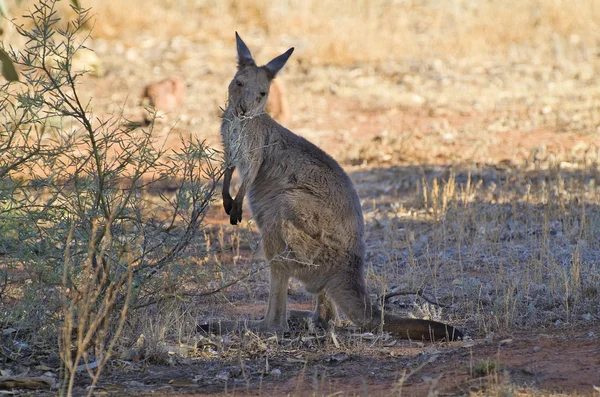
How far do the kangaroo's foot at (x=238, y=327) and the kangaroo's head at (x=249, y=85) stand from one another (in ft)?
5.02

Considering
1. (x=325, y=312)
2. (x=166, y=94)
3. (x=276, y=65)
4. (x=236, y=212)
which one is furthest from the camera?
(x=166, y=94)

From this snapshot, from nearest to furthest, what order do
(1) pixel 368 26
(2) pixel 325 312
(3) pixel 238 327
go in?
(3) pixel 238 327
(2) pixel 325 312
(1) pixel 368 26

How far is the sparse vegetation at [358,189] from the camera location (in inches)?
195

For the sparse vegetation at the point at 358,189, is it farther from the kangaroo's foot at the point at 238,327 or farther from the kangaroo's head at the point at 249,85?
the kangaroo's head at the point at 249,85

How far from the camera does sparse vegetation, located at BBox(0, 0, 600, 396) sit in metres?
4.95

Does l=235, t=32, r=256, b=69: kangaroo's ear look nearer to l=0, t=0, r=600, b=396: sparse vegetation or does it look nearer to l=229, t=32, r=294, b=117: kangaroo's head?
l=229, t=32, r=294, b=117: kangaroo's head

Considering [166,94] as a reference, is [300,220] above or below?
below

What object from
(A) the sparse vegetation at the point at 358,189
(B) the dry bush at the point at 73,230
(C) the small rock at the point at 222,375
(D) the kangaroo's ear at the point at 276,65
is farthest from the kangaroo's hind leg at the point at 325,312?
(D) the kangaroo's ear at the point at 276,65

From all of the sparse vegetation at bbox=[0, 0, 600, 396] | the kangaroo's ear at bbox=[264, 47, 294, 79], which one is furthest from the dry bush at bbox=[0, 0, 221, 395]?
the kangaroo's ear at bbox=[264, 47, 294, 79]

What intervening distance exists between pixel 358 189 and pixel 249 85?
4238 millimetres

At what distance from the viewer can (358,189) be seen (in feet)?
34.2

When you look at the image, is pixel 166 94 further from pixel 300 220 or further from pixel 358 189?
pixel 300 220

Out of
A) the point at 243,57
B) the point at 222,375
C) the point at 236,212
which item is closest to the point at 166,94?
the point at 243,57

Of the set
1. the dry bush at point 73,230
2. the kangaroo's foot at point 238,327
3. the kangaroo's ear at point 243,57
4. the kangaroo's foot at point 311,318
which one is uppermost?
the kangaroo's ear at point 243,57
